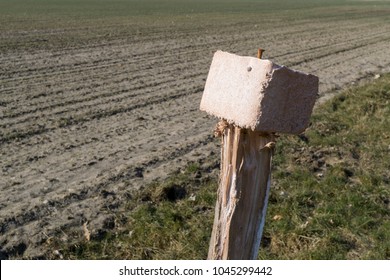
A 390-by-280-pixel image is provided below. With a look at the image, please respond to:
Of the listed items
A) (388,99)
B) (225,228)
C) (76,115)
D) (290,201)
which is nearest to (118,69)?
(76,115)

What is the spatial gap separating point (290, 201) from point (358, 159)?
1795mm

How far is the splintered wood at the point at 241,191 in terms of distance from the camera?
314cm

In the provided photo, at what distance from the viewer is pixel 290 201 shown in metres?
6.15

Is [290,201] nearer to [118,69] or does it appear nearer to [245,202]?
[245,202]

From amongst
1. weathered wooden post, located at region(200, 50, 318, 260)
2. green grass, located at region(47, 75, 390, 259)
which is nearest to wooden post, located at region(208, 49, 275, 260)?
weathered wooden post, located at region(200, 50, 318, 260)

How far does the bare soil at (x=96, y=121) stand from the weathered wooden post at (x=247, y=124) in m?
2.42

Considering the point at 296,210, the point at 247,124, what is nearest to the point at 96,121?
the point at 296,210

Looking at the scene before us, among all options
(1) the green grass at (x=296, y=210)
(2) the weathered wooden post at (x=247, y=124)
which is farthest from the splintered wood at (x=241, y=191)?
(1) the green grass at (x=296, y=210)

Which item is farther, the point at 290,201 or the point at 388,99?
the point at 388,99

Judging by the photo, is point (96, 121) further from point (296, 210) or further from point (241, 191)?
point (241, 191)

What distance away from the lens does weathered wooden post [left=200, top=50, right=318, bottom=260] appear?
2887 mm

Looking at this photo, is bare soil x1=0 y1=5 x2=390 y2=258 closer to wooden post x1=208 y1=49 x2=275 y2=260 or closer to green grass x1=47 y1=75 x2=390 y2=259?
green grass x1=47 y1=75 x2=390 y2=259

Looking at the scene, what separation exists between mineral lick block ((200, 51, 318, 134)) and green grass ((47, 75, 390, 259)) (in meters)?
2.30

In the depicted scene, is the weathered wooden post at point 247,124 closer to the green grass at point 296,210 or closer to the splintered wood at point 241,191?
the splintered wood at point 241,191
